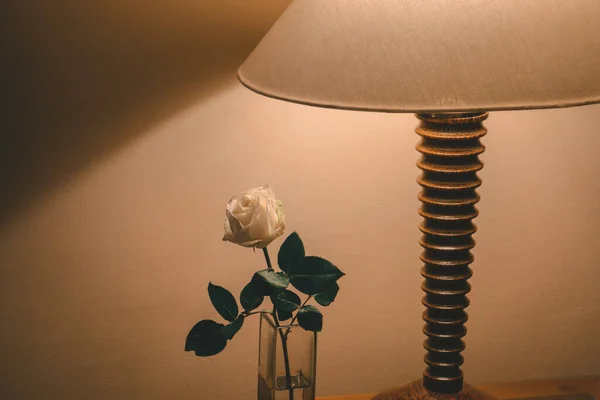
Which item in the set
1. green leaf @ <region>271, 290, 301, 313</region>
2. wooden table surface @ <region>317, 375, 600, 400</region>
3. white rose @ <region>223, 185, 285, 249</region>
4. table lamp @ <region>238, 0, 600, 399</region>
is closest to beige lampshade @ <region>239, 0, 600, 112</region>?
table lamp @ <region>238, 0, 600, 399</region>

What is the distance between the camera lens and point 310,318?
33.7 inches

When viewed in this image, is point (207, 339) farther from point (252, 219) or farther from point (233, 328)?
point (252, 219)

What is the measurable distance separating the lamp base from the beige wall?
0.21 meters

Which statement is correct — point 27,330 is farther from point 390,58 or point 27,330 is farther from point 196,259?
point 390,58

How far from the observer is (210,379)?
3.79 ft

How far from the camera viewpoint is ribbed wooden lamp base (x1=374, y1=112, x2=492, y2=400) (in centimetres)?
83

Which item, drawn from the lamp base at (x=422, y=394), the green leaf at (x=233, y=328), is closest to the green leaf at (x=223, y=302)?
the green leaf at (x=233, y=328)

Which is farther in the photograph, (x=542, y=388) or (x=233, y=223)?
(x=542, y=388)

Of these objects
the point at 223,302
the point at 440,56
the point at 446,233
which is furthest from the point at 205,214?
the point at 440,56

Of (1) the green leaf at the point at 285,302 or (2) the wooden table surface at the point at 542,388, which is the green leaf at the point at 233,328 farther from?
(2) the wooden table surface at the point at 542,388

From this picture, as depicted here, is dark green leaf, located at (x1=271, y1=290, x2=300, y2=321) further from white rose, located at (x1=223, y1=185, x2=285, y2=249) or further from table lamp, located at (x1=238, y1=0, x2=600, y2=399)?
table lamp, located at (x1=238, y1=0, x2=600, y2=399)

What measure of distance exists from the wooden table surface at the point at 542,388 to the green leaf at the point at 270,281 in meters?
0.32

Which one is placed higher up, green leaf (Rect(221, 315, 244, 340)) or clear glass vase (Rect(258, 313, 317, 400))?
green leaf (Rect(221, 315, 244, 340))

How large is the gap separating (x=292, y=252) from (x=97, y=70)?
14.7 inches
